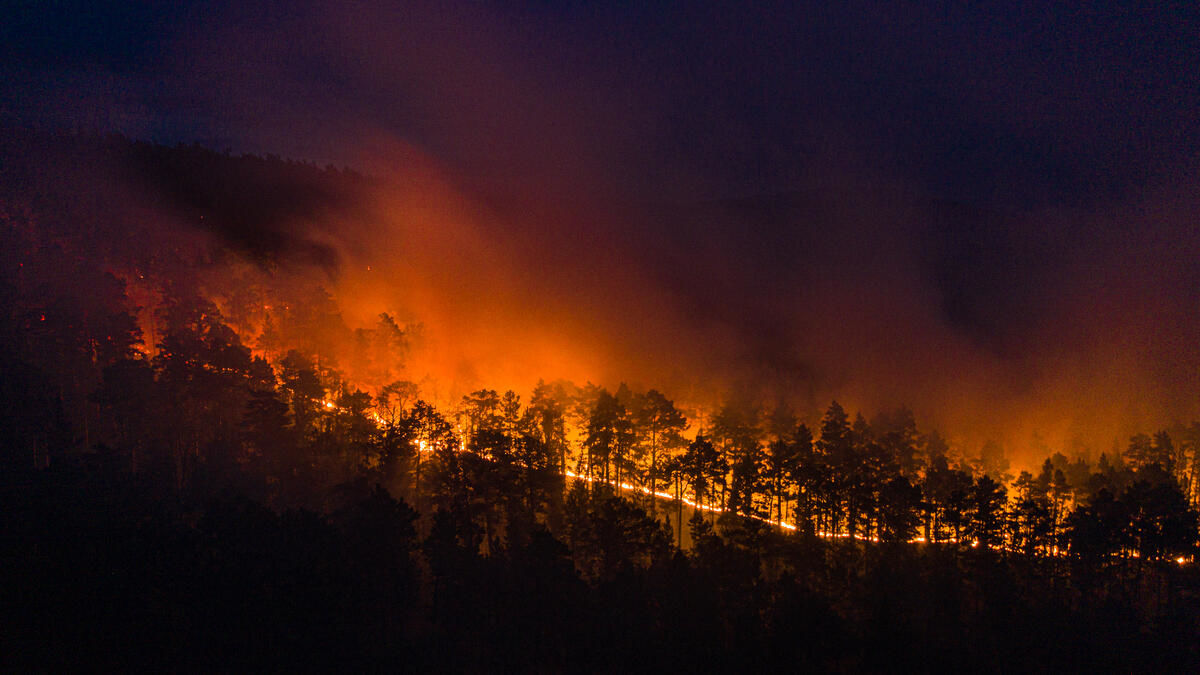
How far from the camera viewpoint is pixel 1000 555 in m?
37.6

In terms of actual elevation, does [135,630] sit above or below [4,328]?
below

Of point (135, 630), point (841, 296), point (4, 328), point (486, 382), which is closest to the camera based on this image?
point (135, 630)

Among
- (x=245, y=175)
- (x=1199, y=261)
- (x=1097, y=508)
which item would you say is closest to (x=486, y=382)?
(x=1097, y=508)

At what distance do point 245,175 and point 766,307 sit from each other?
126852 mm

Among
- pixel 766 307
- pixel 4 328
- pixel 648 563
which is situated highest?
pixel 766 307

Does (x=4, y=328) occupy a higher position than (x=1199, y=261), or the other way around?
(x=1199, y=261)

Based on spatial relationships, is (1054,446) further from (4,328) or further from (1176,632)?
(4,328)

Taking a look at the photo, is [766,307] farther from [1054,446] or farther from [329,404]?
[329,404]

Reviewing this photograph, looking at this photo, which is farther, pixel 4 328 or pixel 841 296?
pixel 841 296

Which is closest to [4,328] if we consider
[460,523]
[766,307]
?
[460,523]

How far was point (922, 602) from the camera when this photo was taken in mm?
33125

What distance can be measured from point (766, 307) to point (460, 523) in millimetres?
147598

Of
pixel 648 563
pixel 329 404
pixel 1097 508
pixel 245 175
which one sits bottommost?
pixel 648 563

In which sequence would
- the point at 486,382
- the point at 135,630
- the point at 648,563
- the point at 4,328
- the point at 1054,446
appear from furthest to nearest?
the point at 1054,446 < the point at 486,382 < the point at 4,328 < the point at 648,563 < the point at 135,630
